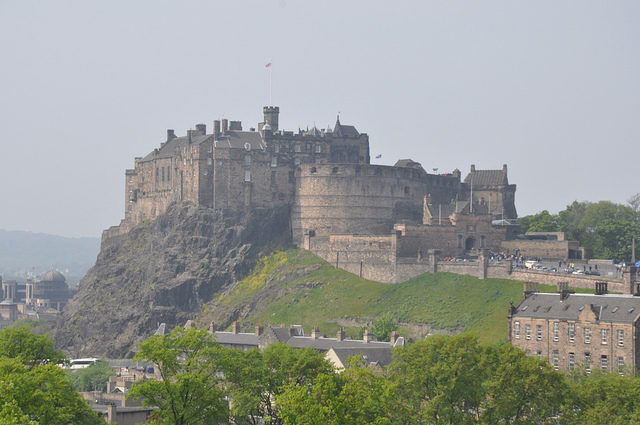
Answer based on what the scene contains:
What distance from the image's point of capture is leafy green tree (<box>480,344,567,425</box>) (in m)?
82.6

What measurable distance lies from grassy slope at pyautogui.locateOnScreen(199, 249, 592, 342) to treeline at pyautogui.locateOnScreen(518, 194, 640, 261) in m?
22.6

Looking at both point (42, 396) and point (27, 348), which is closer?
point (42, 396)

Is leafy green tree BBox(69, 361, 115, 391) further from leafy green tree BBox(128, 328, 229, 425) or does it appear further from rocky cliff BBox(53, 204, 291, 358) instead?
leafy green tree BBox(128, 328, 229, 425)

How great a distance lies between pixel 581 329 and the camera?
10412cm

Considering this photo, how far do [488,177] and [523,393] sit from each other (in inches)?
3862

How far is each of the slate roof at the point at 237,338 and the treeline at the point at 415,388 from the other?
43782mm

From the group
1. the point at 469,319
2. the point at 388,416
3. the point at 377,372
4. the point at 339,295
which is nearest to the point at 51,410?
the point at 388,416

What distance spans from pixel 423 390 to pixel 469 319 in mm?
47568

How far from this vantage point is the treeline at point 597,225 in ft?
507

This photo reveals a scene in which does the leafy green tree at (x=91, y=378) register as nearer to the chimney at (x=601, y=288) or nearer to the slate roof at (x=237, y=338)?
the slate roof at (x=237, y=338)

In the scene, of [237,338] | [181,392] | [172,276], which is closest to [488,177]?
[172,276]

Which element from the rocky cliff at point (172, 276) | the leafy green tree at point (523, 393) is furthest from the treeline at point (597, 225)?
the leafy green tree at point (523, 393)

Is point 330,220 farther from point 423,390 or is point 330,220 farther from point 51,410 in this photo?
point 51,410

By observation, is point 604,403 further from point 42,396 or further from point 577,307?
point 42,396
